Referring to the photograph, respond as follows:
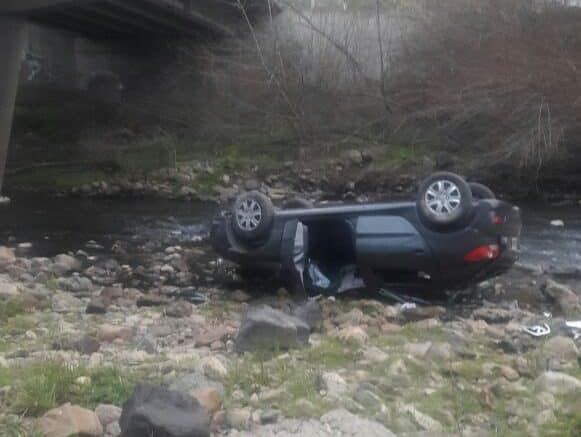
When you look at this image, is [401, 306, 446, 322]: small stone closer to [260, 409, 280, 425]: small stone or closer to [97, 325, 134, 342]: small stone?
[97, 325, 134, 342]: small stone

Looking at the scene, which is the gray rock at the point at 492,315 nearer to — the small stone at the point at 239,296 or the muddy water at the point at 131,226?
the small stone at the point at 239,296

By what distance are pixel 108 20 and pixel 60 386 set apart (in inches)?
904

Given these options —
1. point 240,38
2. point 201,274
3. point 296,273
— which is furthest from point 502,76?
point 296,273

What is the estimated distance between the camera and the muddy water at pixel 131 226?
51.0 feet

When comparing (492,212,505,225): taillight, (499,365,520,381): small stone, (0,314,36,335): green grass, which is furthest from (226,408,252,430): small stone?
(492,212,505,225): taillight

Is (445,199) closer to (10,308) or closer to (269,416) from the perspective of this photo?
(10,308)

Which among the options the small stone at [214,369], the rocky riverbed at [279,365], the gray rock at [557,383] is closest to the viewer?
the rocky riverbed at [279,365]

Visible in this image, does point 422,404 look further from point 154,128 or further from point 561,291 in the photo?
point 154,128

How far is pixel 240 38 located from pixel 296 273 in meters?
17.0

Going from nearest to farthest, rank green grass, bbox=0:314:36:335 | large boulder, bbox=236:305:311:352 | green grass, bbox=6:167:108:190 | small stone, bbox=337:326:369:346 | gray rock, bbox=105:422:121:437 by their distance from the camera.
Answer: gray rock, bbox=105:422:121:437 < large boulder, bbox=236:305:311:352 < small stone, bbox=337:326:369:346 < green grass, bbox=0:314:36:335 < green grass, bbox=6:167:108:190

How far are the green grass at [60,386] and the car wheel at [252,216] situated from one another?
4.68m

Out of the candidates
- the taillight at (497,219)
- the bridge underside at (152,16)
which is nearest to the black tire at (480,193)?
the taillight at (497,219)

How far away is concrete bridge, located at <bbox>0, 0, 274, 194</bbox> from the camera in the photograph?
22562mm

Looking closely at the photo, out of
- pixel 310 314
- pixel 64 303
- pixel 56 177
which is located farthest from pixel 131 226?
pixel 310 314
